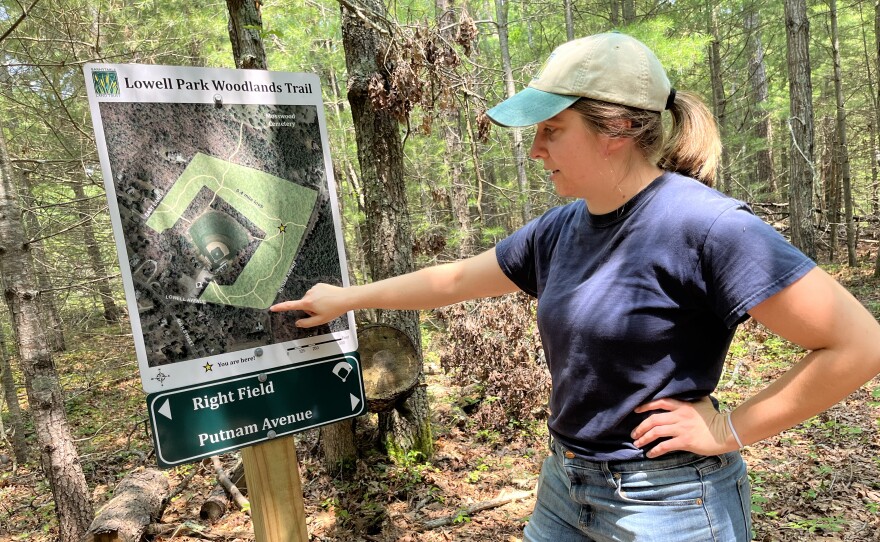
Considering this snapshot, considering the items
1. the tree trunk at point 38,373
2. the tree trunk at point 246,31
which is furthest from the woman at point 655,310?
the tree trunk at point 38,373

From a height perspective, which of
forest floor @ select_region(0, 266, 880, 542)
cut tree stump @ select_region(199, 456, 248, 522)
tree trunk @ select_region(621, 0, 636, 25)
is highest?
tree trunk @ select_region(621, 0, 636, 25)

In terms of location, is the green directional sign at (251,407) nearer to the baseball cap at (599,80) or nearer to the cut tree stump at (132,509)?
the baseball cap at (599,80)

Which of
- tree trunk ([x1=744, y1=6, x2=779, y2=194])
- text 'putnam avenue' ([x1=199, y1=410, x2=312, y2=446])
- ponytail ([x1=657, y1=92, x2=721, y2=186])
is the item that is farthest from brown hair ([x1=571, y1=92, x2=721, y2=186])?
tree trunk ([x1=744, y1=6, x2=779, y2=194])

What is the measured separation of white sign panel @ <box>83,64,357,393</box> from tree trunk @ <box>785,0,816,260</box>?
27.2 feet

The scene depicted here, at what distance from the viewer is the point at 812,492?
3.76 m

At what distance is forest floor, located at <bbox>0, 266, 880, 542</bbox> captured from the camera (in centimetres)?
362

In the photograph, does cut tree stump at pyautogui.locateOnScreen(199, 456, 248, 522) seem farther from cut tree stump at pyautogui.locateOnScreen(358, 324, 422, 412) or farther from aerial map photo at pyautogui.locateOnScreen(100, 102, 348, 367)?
aerial map photo at pyautogui.locateOnScreen(100, 102, 348, 367)

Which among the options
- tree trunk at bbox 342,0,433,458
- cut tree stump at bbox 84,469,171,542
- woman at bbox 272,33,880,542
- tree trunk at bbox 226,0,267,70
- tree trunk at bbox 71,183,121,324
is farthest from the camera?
tree trunk at bbox 71,183,121,324

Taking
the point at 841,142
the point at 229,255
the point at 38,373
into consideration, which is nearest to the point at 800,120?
the point at 841,142

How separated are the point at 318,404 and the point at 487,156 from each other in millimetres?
9752

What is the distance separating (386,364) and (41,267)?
747cm

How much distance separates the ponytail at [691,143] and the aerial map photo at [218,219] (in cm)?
119

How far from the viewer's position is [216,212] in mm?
1807

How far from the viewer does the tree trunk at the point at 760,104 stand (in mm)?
13688
